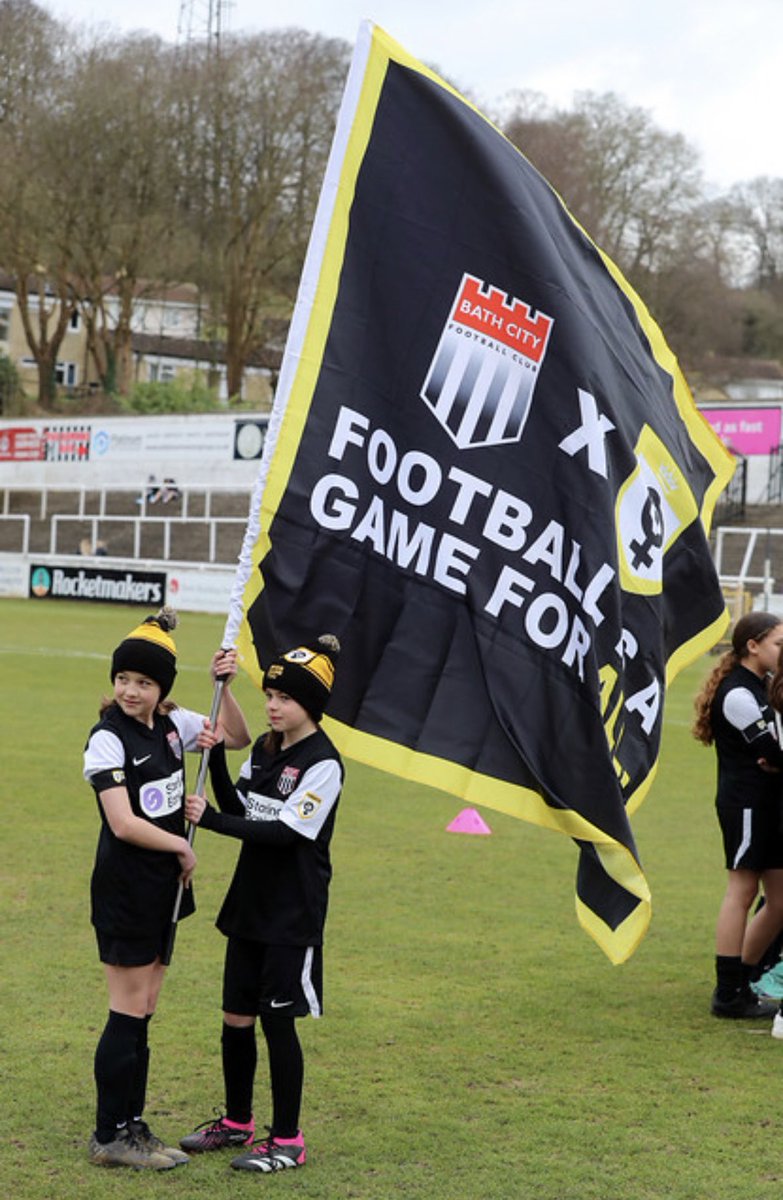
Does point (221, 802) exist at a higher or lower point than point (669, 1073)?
higher

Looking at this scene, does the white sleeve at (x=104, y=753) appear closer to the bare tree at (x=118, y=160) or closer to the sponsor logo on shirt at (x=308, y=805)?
the sponsor logo on shirt at (x=308, y=805)

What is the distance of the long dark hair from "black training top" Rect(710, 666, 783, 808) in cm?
3

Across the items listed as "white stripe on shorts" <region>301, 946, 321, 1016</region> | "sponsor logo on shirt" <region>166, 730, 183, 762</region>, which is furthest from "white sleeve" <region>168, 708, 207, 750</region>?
"white stripe on shorts" <region>301, 946, 321, 1016</region>

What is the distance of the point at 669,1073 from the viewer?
6598 millimetres

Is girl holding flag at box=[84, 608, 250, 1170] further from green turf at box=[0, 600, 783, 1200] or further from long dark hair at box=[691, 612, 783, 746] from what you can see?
long dark hair at box=[691, 612, 783, 746]

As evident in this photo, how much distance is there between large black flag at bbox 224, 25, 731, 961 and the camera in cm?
529

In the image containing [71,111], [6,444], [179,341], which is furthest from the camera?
[179,341]

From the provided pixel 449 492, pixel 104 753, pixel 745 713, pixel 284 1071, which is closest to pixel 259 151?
pixel 745 713

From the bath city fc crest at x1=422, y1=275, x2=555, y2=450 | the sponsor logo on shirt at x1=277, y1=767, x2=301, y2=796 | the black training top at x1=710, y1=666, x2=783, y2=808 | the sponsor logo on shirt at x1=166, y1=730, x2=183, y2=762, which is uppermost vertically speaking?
the bath city fc crest at x1=422, y1=275, x2=555, y2=450

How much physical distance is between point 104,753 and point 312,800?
0.68m

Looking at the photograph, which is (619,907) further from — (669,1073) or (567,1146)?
(669,1073)

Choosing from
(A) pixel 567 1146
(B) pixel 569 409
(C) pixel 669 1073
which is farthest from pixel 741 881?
(B) pixel 569 409

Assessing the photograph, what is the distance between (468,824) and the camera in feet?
39.7

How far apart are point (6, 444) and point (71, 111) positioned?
1318 cm
